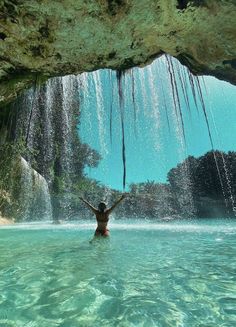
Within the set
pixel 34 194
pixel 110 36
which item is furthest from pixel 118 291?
pixel 34 194

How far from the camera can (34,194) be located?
108 feet

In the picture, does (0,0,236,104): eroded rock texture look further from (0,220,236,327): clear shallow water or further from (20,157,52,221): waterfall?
(20,157,52,221): waterfall

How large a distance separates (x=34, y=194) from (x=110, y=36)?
2816 cm

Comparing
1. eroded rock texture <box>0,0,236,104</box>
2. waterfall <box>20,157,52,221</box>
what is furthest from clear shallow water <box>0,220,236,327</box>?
waterfall <box>20,157,52,221</box>

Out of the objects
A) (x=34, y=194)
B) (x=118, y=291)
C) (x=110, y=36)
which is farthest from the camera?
(x=34, y=194)

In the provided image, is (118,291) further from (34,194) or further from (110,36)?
(34,194)

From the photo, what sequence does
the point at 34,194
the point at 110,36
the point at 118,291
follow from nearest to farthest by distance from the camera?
the point at 118,291 → the point at 110,36 → the point at 34,194

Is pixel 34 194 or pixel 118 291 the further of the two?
pixel 34 194

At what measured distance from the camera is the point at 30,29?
244 inches

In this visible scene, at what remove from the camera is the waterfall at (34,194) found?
89.5ft

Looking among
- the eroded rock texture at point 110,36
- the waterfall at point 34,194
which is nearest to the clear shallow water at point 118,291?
the eroded rock texture at point 110,36

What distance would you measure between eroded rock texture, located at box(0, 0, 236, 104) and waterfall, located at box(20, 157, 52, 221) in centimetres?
1782

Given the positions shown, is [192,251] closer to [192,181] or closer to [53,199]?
[53,199]

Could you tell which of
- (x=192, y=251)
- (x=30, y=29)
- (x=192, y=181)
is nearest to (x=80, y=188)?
(x=192, y=181)
